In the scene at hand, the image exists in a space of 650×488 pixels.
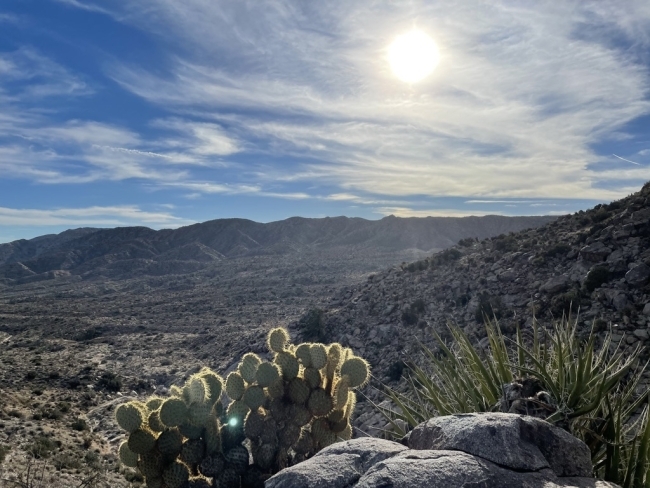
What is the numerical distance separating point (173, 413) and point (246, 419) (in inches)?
36.7

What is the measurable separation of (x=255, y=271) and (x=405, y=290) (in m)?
59.6

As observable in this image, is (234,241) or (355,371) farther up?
(234,241)

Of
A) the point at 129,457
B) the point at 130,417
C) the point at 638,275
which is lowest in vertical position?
the point at 129,457

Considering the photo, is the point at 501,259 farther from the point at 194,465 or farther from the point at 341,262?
the point at 341,262

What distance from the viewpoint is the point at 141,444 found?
4.83 m

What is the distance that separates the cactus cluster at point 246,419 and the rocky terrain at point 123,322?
115 centimetres

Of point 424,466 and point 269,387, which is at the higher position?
point 424,466

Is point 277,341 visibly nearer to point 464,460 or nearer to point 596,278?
point 464,460

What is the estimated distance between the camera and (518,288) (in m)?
16.6

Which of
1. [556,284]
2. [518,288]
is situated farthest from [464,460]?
[518,288]

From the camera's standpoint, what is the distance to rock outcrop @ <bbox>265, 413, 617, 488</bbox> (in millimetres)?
2461

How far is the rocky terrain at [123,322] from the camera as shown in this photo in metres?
13.5

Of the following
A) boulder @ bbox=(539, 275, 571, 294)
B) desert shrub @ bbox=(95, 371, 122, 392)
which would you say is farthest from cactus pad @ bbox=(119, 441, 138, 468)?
desert shrub @ bbox=(95, 371, 122, 392)

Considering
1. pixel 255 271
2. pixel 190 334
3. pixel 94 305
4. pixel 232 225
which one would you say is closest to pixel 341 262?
pixel 255 271
